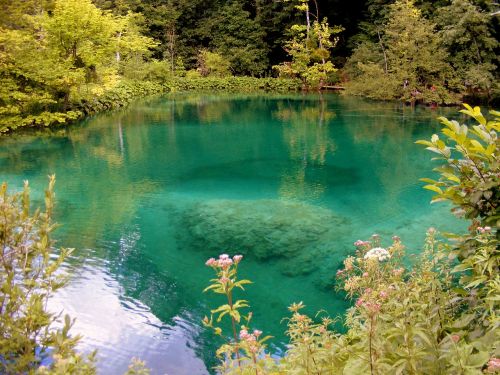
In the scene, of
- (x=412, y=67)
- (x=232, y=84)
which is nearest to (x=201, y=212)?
(x=412, y=67)

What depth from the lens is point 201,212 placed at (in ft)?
30.7

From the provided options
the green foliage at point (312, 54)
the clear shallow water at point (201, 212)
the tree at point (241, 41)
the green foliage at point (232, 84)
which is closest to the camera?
the clear shallow water at point (201, 212)

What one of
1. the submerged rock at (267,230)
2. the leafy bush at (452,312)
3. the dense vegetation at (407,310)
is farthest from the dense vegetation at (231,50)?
the leafy bush at (452,312)

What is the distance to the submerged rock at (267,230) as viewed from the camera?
294 inches

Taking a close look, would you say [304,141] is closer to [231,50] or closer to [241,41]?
[231,50]

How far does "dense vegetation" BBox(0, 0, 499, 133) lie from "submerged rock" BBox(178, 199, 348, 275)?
11161 mm

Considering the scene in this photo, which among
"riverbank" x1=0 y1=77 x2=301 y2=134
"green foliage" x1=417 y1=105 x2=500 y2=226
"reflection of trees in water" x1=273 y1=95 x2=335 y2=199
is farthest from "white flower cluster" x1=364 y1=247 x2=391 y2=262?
"riverbank" x1=0 y1=77 x2=301 y2=134

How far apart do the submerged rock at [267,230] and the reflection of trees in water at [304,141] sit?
1.21 metres

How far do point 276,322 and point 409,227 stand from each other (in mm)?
3831

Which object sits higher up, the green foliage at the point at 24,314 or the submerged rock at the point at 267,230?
the green foliage at the point at 24,314

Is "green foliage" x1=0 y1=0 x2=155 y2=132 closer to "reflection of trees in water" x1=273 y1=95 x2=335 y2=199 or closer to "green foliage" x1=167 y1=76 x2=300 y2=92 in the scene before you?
"reflection of trees in water" x1=273 y1=95 x2=335 y2=199

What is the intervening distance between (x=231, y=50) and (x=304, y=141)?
22159 mm

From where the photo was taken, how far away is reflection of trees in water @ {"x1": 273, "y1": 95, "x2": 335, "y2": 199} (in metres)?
11.1

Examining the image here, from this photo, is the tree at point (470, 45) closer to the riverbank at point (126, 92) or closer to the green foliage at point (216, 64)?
the riverbank at point (126, 92)
